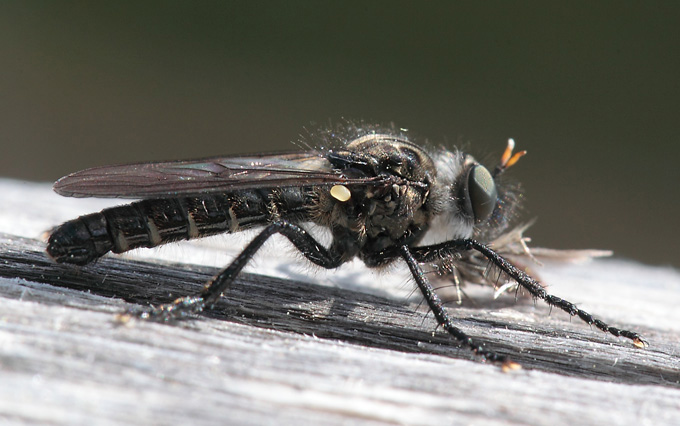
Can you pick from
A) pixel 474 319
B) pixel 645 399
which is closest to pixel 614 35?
pixel 474 319

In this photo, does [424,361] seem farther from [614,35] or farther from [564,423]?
[614,35]

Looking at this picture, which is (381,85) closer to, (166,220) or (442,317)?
(166,220)

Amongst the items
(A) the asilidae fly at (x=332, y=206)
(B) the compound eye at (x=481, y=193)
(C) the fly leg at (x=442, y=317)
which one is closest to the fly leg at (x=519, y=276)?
(A) the asilidae fly at (x=332, y=206)

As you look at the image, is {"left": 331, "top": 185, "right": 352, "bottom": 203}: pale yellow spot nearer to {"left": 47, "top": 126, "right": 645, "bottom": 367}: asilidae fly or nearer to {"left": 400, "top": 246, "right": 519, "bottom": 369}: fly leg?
{"left": 47, "top": 126, "right": 645, "bottom": 367}: asilidae fly

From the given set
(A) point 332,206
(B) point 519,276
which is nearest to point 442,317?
(B) point 519,276

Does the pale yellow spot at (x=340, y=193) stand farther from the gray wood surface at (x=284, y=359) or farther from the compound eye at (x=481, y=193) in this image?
the compound eye at (x=481, y=193)

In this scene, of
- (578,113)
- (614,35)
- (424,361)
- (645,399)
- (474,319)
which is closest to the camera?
(645,399)

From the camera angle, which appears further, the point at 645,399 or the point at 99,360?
the point at 645,399
